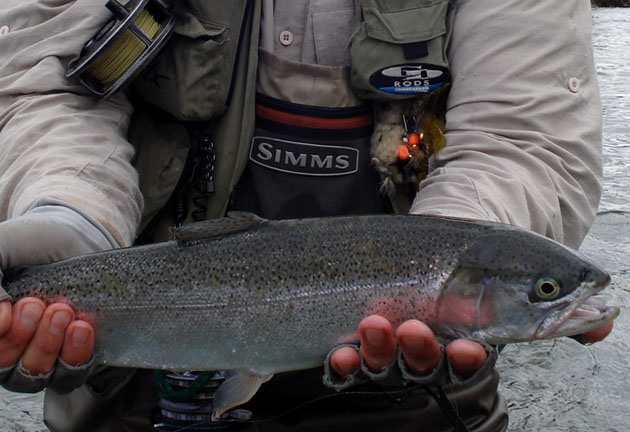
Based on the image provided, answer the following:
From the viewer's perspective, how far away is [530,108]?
288 cm

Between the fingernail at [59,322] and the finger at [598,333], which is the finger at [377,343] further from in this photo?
the fingernail at [59,322]

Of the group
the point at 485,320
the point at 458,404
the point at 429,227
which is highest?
the point at 429,227

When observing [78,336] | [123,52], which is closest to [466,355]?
[78,336]

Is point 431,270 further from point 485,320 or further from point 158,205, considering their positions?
point 158,205

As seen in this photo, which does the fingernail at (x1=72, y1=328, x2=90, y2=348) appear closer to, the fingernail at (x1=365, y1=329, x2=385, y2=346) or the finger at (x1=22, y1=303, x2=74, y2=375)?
the finger at (x1=22, y1=303, x2=74, y2=375)

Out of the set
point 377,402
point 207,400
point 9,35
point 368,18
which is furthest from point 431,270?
point 9,35

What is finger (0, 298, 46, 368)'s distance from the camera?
6.66ft

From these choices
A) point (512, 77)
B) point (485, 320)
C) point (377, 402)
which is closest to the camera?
point (485, 320)

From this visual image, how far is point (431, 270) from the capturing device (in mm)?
2102

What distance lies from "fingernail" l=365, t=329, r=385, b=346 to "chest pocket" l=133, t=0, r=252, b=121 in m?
1.27

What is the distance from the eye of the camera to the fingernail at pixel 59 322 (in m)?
2.05

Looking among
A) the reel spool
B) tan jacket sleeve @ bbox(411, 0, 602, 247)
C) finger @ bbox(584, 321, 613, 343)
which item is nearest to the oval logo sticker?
tan jacket sleeve @ bbox(411, 0, 602, 247)

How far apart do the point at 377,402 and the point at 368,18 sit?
1414 mm

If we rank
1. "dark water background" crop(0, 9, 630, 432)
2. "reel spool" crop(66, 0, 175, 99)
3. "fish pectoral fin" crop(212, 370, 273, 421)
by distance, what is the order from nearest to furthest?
"fish pectoral fin" crop(212, 370, 273, 421)
"reel spool" crop(66, 0, 175, 99)
"dark water background" crop(0, 9, 630, 432)
